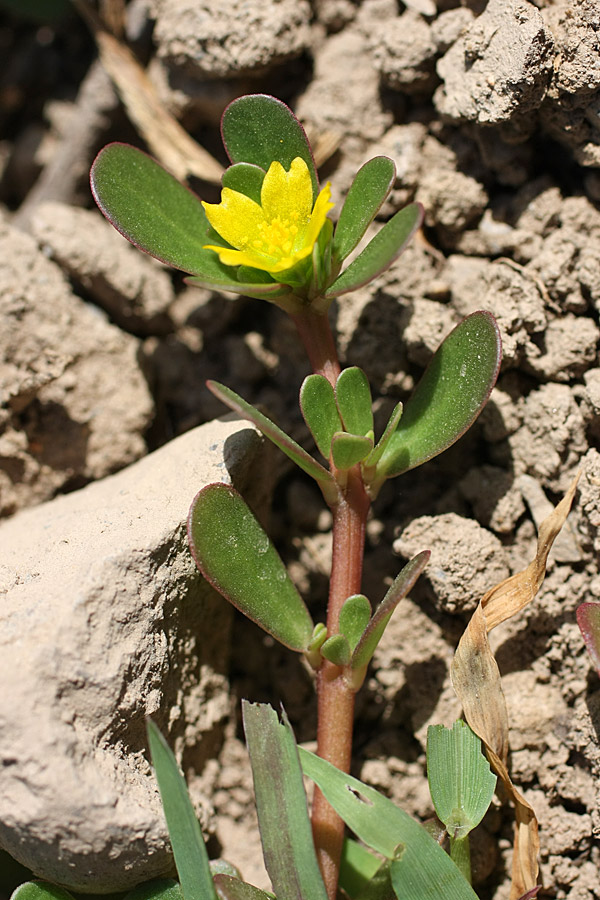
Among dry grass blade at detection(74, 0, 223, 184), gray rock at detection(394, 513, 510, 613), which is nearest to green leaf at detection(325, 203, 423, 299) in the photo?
gray rock at detection(394, 513, 510, 613)

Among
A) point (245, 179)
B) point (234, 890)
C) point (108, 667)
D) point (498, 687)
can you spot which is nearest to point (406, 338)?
point (245, 179)

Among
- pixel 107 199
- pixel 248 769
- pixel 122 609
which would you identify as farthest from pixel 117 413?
pixel 248 769

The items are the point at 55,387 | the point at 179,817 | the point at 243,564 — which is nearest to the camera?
the point at 179,817

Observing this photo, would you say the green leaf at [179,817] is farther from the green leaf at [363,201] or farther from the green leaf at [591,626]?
the green leaf at [363,201]

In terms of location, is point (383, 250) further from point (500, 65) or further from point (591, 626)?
point (591, 626)

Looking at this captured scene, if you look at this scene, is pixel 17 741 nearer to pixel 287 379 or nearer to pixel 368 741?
pixel 368 741

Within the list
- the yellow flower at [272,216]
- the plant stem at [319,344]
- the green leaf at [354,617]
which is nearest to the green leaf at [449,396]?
the plant stem at [319,344]
